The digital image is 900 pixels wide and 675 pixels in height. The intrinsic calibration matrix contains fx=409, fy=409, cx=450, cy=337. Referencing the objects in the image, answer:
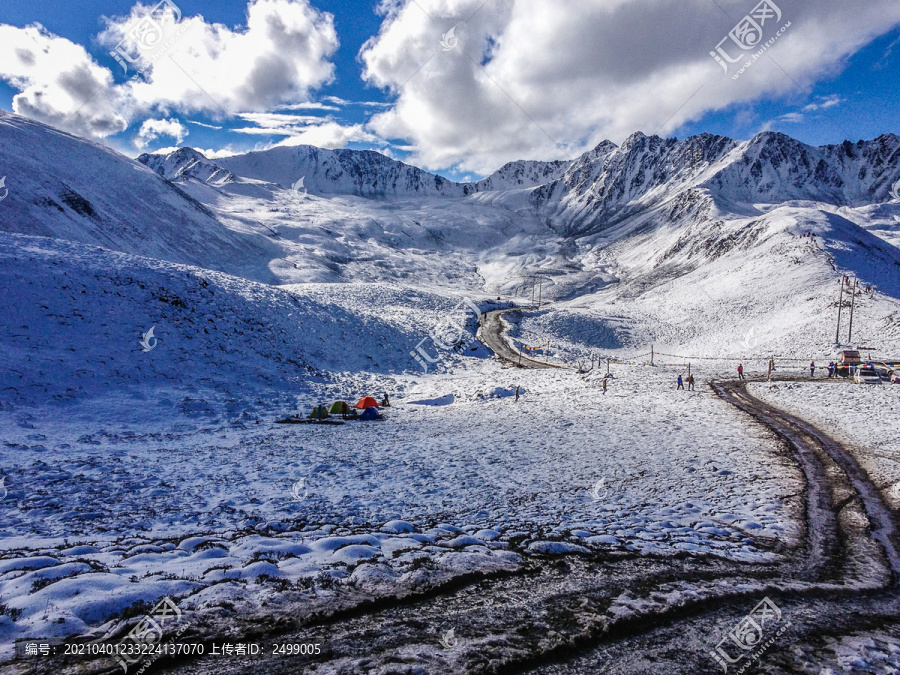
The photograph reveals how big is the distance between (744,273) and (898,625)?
81.4 metres

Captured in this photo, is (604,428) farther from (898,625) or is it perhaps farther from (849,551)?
(898,625)

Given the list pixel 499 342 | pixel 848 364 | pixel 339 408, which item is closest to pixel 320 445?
pixel 339 408

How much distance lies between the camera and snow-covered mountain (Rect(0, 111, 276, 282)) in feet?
183

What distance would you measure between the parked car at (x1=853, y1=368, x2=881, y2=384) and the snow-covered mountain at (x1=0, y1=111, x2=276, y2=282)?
269 ft

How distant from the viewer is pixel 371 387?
29734 mm

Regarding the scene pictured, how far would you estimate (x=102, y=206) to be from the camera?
224 feet

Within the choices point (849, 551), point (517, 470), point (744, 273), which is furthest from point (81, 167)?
point (744, 273)

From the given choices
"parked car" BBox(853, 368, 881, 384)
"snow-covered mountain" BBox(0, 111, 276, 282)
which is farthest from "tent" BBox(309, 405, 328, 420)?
"snow-covered mountain" BBox(0, 111, 276, 282)

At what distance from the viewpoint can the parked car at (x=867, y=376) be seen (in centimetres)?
2842

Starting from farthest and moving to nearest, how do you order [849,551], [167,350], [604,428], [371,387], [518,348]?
[518,348] < [371,387] < [167,350] < [604,428] < [849,551]

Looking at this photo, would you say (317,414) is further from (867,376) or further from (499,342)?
(867,376)

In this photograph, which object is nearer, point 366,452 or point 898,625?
point 898,625

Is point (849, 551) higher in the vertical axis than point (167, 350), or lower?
lower

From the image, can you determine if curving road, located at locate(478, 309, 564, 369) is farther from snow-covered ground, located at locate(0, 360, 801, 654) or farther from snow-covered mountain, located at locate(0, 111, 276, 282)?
snow-covered mountain, located at locate(0, 111, 276, 282)
